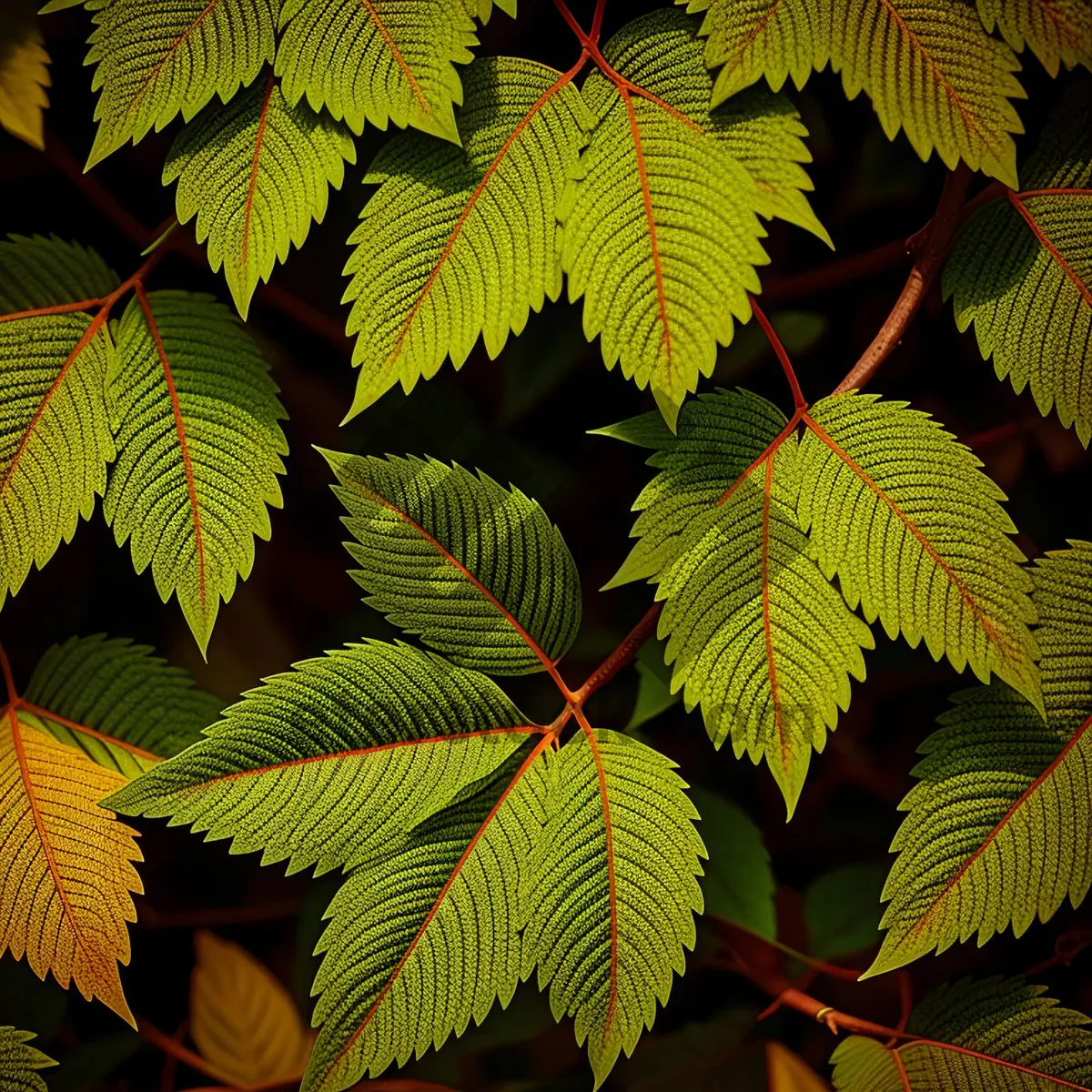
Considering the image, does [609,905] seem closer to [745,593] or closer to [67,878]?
[745,593]

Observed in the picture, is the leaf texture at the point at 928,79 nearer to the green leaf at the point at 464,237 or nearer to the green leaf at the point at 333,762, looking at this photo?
the green leaf at the point at 464,237

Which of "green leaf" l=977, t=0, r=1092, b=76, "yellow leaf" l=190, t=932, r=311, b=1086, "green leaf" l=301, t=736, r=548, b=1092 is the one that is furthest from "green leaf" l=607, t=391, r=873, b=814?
"yellow leaf" l=190, t=932, r=311, b=1086

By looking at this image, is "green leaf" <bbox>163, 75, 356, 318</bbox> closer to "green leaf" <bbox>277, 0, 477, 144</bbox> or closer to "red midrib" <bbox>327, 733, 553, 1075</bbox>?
"green leaf" <bbox>277, 0, 477, 144</bbox>

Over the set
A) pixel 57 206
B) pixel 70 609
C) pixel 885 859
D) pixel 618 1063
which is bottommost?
pixel 618 1063

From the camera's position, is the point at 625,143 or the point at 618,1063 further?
the point at 618,1063

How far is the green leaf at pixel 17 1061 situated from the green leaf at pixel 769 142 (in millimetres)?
570

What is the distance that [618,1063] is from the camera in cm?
57

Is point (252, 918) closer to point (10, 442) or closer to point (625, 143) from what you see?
point (10, 442)

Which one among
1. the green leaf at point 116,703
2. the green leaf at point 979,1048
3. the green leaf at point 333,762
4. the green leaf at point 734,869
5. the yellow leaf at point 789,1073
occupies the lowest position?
the yellow leaf at point 789,1073

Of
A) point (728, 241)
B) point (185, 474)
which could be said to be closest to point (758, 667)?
point (728, 241)

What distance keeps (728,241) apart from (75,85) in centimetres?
41

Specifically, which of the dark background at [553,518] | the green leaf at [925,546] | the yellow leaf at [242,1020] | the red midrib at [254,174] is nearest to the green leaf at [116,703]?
the dark background at [553,518]

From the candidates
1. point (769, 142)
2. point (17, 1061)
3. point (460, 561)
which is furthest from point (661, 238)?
point (17, 1061)

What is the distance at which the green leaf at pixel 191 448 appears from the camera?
0.47 meters
